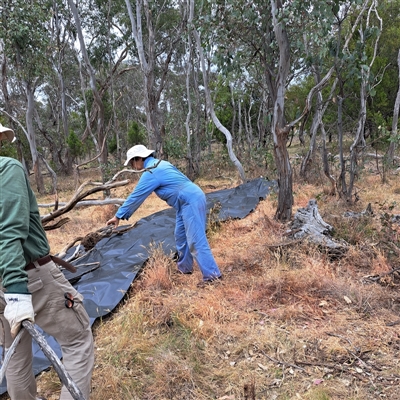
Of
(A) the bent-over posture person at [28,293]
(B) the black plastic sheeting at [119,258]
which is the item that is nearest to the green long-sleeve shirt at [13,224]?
(A) the bent-over posture person at [28,293]

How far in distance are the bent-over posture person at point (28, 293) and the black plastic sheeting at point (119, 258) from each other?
76 centimetres

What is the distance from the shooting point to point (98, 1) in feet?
47.2

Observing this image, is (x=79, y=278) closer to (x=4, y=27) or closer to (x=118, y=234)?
(x=118, y=234)

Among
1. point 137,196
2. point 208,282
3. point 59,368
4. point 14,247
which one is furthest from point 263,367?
point 137,196

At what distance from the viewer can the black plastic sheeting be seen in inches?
127

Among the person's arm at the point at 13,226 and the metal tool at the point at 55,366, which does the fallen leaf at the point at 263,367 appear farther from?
the person's arm at the point at 13,226

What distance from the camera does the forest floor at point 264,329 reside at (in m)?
2.26

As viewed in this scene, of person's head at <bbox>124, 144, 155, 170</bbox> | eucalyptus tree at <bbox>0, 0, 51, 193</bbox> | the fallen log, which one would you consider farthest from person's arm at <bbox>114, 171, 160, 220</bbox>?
eucalyptus tree at <bbox>0, 0, 51, 193</bbox>

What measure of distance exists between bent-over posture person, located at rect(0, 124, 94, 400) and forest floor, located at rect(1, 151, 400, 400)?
55 centimetres

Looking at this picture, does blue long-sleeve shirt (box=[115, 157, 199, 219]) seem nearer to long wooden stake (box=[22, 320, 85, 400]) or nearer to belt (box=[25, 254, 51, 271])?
belt (box=[25, 254, 51, 271])

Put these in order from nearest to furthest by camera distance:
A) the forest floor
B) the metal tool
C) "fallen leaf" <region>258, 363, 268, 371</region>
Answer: the metal tool
the forest floor
"fallen leaf" <region>258, 363, 268, 371</region>

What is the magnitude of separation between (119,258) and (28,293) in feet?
9.13

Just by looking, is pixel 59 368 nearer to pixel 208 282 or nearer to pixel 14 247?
pixel 14 247

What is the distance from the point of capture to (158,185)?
363 cm
